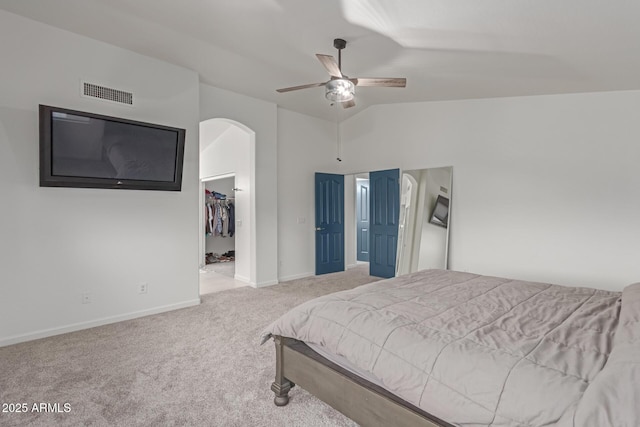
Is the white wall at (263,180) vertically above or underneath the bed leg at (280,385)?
above

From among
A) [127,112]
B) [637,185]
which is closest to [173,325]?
[127,112]

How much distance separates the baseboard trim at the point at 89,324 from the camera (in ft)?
9.64

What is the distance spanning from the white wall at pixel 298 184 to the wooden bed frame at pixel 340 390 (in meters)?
3.43

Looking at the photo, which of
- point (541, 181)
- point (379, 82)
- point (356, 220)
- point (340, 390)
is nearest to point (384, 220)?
point (356, 220)

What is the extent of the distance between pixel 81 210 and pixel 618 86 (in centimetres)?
573

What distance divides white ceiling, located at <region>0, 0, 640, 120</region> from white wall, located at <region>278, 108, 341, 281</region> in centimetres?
155

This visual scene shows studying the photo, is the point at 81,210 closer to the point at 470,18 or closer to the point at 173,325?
the point at 173,325

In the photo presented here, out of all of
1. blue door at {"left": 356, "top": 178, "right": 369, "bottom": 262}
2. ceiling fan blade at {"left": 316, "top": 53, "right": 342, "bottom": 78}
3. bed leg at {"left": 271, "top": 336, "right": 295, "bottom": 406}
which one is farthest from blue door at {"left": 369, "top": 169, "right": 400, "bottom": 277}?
bed leg at {"left": 271, "top": 336, "right": 295, "bottom": 406}

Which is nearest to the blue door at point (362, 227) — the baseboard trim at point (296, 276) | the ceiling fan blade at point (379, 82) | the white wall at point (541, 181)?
the baseboard trim at point (296, 276)

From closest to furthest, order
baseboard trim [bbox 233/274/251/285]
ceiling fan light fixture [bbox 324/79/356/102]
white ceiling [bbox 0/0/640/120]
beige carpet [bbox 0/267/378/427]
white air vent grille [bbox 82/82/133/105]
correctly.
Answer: beige carpet [bbox 0/267/378/427] → white ceiling [bbox 0/0/640/120] → ceiling fan light fixture [bbox 324/79/356/102] → white air vent grille [bbox 82/82/133/105] → baseboard trim [bbox 233/274/251/285]

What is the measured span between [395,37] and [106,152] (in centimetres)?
304

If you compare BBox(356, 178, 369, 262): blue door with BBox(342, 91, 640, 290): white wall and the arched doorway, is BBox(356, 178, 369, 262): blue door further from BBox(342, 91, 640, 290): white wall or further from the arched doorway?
the arched doorway

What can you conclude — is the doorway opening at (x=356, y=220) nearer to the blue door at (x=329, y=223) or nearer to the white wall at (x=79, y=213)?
the blue door at (x=329, y=223)

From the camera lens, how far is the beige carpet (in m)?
1.90
